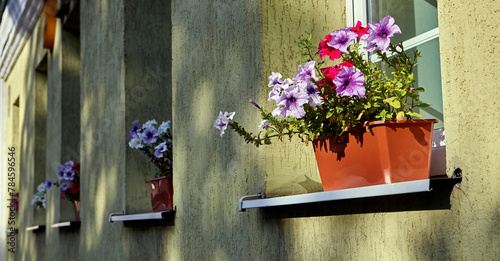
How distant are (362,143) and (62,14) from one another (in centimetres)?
554

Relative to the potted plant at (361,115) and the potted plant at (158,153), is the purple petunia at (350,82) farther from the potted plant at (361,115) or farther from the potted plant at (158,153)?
the potted plant at (158,153)

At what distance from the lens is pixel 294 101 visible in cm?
191

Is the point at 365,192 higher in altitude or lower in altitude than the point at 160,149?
lower

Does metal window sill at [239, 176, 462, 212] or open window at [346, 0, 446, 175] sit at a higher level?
open window at [346, 0, 446, 175]

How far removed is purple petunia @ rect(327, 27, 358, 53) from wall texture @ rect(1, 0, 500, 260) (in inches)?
12.1

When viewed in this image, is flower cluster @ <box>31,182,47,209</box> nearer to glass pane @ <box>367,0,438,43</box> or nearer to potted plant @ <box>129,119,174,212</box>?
potted plant @ <box>129,119,174,212</box>

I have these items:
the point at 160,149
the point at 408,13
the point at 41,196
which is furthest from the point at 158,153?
the point at 41,196

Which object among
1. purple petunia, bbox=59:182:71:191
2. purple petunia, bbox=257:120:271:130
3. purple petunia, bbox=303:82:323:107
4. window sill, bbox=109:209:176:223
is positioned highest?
purple petunia, bbox=303:82:323:107

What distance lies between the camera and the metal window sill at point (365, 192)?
158 cm

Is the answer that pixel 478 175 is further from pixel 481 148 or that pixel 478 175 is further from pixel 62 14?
pixel 62 14

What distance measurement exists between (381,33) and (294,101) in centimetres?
30

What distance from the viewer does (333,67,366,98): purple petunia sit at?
1792 millimetres

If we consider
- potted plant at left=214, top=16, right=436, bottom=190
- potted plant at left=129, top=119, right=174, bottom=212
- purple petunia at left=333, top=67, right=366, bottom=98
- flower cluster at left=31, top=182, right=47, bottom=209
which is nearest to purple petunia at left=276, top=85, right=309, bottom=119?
potted plant at left=214, top=16, right=436, bottom=190

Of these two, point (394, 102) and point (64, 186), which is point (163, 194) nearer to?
point (394, 102)
